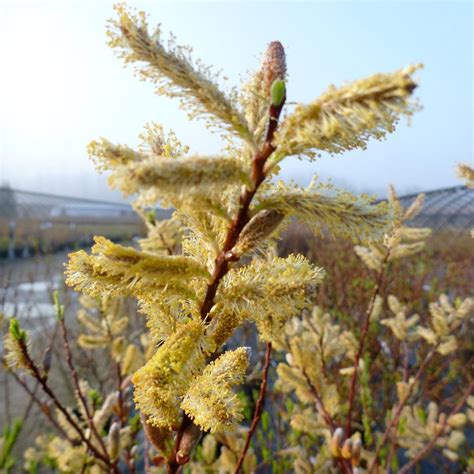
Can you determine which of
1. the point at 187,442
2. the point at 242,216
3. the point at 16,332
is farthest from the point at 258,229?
the point at 16,332

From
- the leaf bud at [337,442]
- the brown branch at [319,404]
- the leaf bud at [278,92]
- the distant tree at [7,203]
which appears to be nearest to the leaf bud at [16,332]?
the leaf bud at [278,92]

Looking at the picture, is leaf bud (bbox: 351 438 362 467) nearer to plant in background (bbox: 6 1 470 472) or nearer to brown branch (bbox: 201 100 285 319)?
plant in background (bbox: 6 1 470 472)

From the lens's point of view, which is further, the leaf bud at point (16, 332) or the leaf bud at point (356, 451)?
the leaf bud at point (356, 451)

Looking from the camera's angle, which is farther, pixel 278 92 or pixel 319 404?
pixel 319 404

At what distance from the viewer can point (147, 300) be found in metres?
0.73

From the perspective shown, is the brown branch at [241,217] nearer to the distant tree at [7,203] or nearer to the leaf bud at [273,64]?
the leaf bud at [273,64]

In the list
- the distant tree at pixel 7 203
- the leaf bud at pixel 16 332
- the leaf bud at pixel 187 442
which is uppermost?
the leaf bud at pixel 16 332

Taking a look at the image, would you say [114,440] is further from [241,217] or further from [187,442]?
[241,217]

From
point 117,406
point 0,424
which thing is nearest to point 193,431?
point 117,406

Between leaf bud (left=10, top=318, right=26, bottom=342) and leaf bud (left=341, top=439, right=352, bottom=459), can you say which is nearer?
leaf bud (left=10, top=318, right=26, bottom=342)

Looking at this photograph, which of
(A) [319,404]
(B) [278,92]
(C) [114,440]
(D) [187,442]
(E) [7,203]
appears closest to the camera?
(B) [278,92]

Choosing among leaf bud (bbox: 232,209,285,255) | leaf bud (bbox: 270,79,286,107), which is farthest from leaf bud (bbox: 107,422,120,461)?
leaf bud (bbox: 270,79,286,107)

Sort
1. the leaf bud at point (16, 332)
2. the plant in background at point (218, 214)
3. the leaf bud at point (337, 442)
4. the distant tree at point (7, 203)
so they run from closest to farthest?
the plant in background at point (218, 214) → the leaf bud at point (16, 332) → the leaf bud at point (337, 442) → the distant tree at point (7, 203)

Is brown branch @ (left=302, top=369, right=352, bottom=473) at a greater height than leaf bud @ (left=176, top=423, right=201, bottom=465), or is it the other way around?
leaf bud @ (left=176, top=423, right=201, bottom=465)
